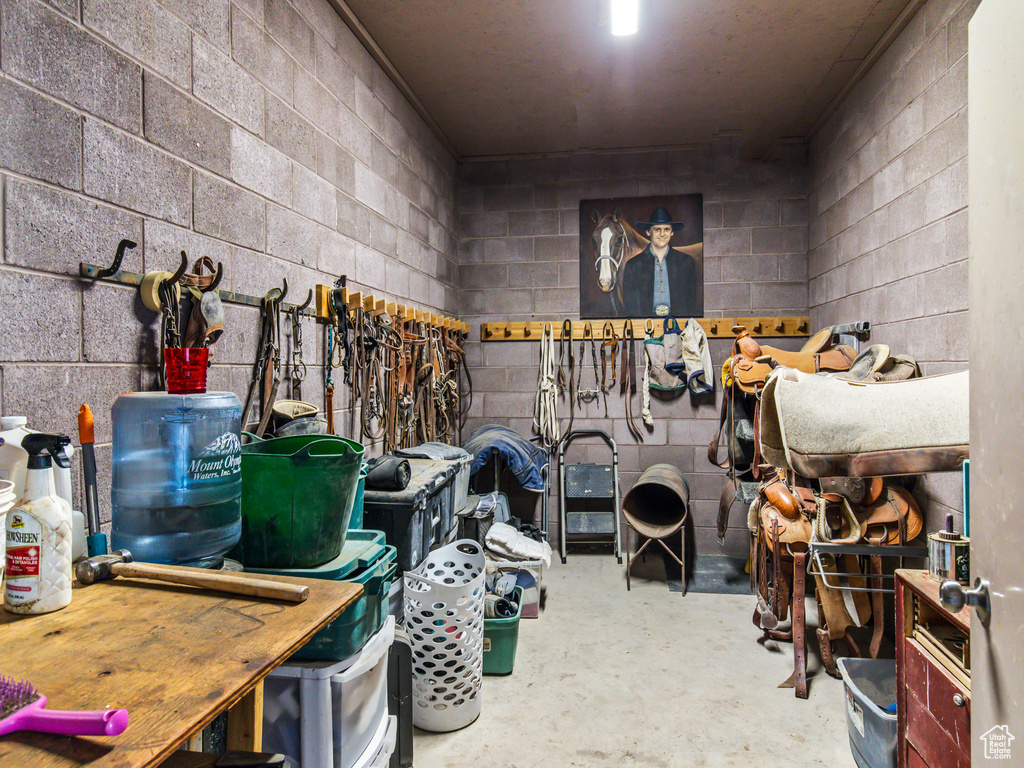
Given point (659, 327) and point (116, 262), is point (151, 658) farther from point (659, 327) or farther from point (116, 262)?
point (659, 327)

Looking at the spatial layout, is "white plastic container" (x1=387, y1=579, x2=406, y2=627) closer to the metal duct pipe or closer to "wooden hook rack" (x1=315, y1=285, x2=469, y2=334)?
"wooden hook rack" (x1=315, y1=285, x2=469, y2=334)

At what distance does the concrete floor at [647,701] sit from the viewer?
209cm

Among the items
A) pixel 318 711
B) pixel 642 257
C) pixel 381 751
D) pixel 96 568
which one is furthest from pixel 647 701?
pixel 642 257

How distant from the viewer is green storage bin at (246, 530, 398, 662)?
136cm

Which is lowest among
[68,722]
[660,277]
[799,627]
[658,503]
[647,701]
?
[647,701]

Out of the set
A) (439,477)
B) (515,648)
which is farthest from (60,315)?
(515,648)

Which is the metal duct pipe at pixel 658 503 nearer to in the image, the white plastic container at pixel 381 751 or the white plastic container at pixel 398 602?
the white plastic container at pixel 398 602

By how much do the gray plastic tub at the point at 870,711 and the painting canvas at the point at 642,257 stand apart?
279 centimetres

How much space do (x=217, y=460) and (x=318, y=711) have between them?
0.64 meters

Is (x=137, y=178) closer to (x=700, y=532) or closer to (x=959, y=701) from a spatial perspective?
(x=959, y=701)

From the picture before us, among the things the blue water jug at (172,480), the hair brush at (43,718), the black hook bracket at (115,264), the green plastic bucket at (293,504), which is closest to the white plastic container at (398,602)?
the green plastic bucket at (293,504)

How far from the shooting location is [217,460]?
4.10ft

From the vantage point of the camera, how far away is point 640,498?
4.18 metres

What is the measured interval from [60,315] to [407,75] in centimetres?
270
